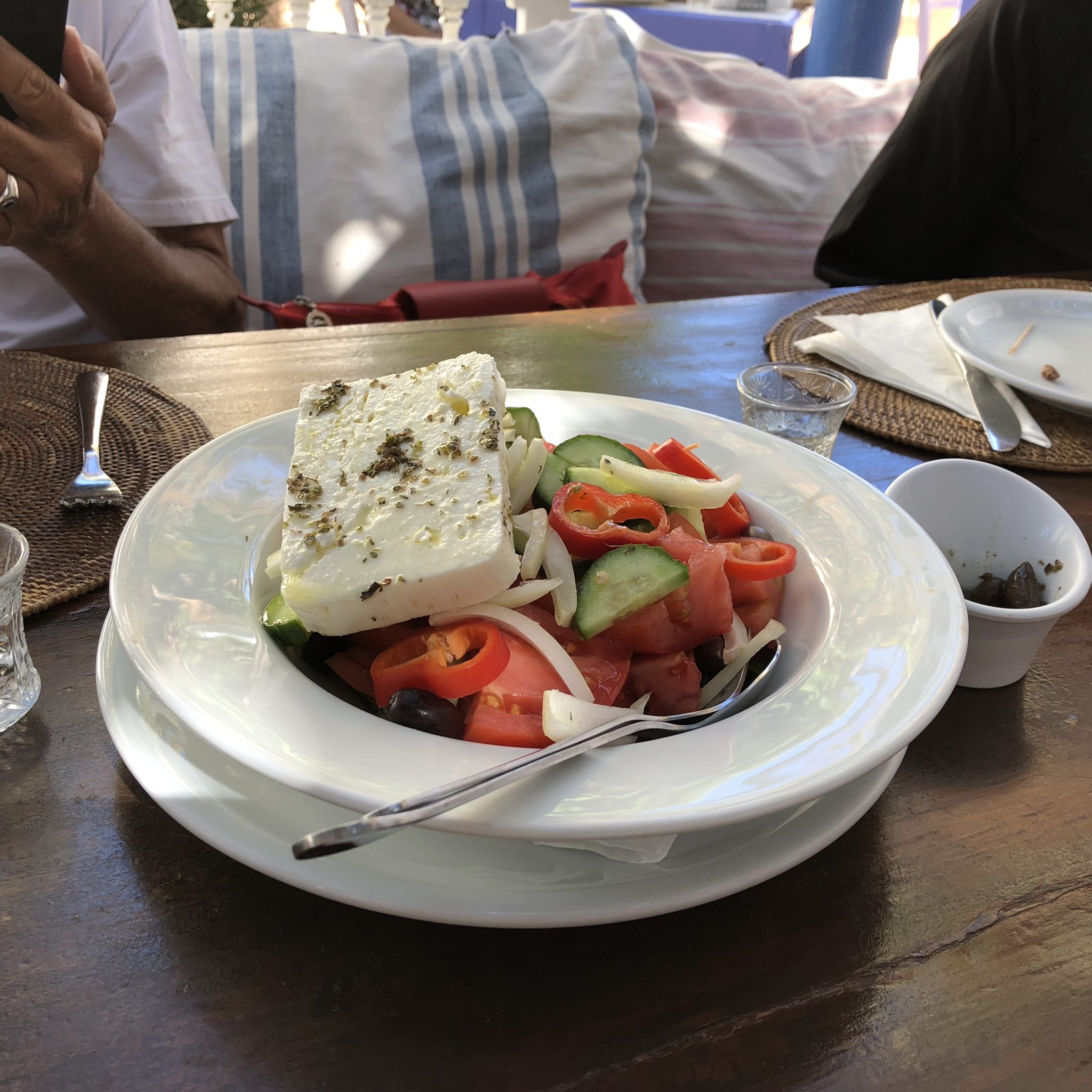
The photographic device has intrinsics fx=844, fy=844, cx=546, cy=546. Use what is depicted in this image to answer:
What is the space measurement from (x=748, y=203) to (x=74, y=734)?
3.12 meters

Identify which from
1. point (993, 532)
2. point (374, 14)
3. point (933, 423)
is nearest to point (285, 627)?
point (993, 532)

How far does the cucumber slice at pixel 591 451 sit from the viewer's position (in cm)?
100

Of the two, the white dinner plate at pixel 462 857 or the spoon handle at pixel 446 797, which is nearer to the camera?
the spoon handle at pixel 446 797

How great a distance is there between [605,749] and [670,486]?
1.23 feet

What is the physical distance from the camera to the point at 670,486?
3.05ft

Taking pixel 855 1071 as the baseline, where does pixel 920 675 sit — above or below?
above

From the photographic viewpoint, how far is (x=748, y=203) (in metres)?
3.24

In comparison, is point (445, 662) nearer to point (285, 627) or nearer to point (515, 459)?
point (285, 627)

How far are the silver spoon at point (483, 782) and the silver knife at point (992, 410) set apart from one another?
35.8 inches

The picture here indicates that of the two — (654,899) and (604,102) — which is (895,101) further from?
(654,899)

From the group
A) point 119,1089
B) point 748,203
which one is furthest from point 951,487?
point 748,203

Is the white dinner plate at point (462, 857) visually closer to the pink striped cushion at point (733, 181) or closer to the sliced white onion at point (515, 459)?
the sliced white onion at point (515, 459)

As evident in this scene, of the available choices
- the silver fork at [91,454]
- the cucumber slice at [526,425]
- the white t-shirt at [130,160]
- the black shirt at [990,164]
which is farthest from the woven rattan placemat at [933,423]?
the white t-shirt at [130,160]

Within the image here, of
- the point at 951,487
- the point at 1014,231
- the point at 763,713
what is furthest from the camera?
the point at 1014,231
